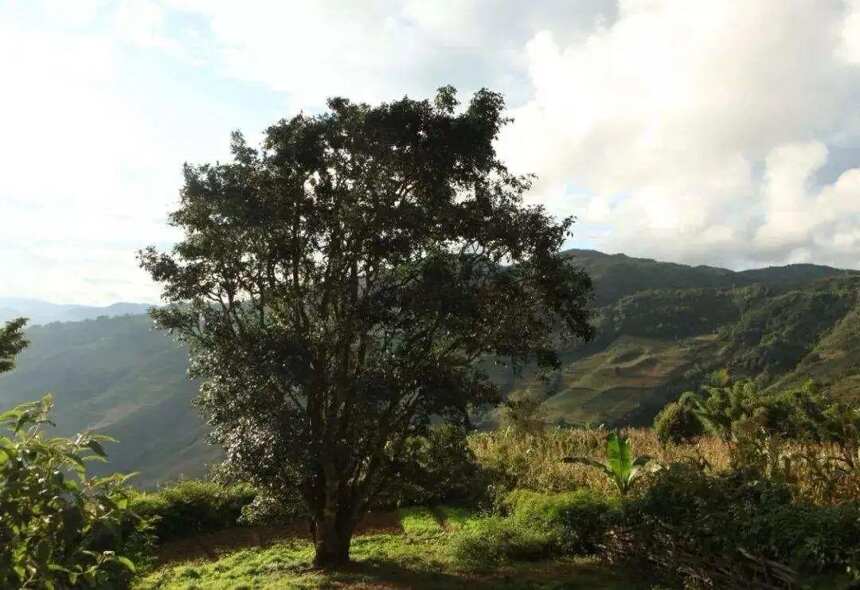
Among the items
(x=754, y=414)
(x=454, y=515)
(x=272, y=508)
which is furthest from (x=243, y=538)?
(x=754, y=414)

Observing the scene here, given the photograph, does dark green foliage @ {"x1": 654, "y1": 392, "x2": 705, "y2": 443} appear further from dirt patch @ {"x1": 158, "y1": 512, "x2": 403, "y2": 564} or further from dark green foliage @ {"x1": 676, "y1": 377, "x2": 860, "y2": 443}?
dirt patch @ {"x1": 158, "y1": 512, "x2": 403, "y2": 564}

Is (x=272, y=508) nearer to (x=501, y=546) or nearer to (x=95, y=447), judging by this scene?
(x=501, y=546)

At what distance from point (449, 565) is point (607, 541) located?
3.54 meters

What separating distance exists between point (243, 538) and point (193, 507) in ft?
8.21

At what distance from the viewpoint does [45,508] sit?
2303mm

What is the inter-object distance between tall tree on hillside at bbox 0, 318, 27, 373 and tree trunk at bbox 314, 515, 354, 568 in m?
9.92

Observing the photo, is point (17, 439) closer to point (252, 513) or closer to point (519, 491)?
point (252, 513)

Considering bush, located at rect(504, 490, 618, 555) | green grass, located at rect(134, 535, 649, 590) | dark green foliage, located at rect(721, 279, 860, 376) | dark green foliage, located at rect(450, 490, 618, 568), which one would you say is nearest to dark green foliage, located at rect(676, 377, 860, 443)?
bush, located at rect(504, 490, 618, 555)

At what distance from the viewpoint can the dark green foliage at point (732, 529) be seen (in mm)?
7656

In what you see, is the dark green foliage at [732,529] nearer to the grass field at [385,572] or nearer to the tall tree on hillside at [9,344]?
the grass field at [385,572]

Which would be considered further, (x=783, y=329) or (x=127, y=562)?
(x=783, y=329)

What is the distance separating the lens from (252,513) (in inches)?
543

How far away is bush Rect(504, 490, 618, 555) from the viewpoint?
13500 millimetres

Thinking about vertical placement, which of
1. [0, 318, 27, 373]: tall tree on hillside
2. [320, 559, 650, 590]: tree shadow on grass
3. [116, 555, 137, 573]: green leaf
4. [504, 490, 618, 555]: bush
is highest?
[0, 318, 27, 373]: tall tree on hillside
